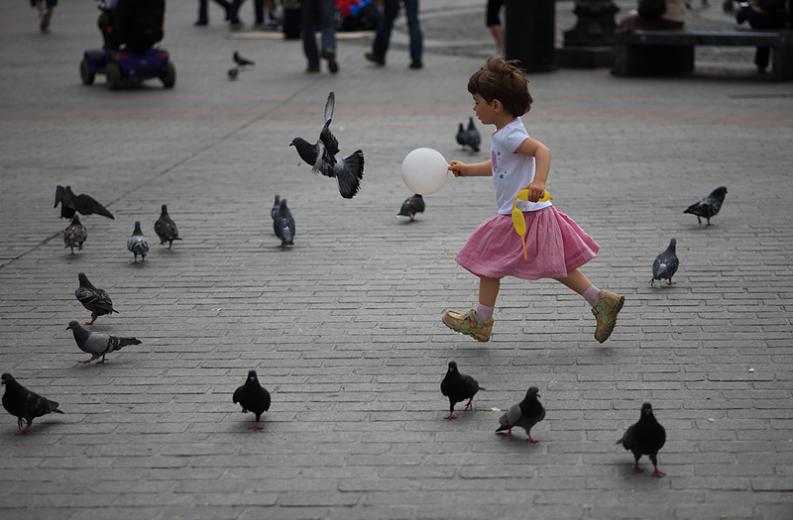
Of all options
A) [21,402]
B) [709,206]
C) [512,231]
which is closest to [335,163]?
[512,231]

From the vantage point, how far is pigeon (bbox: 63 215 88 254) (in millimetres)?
9219

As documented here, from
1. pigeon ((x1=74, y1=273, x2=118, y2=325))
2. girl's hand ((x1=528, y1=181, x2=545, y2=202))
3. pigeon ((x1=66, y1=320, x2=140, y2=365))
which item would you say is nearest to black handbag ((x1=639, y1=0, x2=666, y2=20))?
girl's hand ((x1=528, y1=181, x2=545, y2=202))

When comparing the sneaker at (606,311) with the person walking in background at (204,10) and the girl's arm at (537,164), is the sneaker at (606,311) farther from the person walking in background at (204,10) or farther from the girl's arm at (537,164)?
the person walking in background at (204,10)

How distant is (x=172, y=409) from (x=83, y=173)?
22.6ft

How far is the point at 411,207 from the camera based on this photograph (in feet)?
32.6

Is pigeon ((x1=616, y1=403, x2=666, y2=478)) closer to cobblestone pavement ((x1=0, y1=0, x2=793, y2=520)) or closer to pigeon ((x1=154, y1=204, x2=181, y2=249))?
cobblestone pavement ((x1=0, y1=0, x2=793, y2=520))

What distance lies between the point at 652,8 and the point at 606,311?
12363mm

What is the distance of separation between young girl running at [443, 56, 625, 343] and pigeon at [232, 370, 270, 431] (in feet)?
5.20

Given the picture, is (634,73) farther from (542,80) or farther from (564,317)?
(564,317)

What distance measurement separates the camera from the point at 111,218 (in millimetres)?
10227

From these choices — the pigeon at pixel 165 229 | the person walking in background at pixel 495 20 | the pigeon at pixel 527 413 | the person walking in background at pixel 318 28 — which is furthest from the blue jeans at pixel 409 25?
the pigeon at pixel 527 413

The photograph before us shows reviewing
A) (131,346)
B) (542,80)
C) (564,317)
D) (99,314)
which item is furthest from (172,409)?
(542,80)

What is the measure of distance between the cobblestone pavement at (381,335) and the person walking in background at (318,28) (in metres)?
4.55

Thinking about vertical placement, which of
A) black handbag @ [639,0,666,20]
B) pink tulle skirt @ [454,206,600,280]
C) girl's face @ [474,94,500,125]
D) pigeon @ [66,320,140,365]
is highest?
girl's face @ [474,94,500,125]
